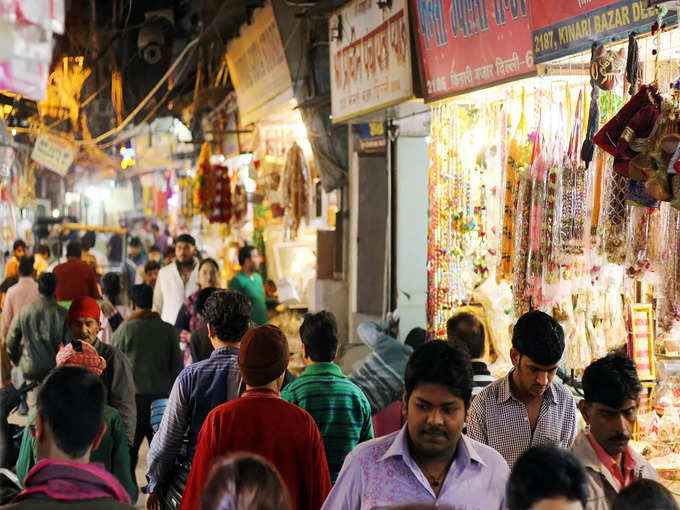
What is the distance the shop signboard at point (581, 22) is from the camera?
4.87 metres

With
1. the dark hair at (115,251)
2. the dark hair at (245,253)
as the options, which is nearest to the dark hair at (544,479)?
the dark hair at (245,253)

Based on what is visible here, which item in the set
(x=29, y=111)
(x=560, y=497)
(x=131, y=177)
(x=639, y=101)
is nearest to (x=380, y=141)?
(x=639, y=101)

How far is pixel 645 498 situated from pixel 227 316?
2789mm

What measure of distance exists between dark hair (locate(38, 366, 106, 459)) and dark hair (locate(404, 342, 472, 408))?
1028 mm

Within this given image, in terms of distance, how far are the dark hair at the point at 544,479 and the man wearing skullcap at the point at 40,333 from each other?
21.4 ft

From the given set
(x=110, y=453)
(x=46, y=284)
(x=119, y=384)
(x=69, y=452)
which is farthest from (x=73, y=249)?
(x=69, y=452)

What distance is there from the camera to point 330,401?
5012mm

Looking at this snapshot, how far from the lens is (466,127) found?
7.89 metres

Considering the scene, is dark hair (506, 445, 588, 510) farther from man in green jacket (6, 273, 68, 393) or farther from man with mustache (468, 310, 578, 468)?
man in green jacket (6, 273, 68, 393)

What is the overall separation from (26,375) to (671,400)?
5.45 metres

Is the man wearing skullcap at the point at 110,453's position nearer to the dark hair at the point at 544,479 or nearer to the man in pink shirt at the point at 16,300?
the dark hair at the point at 544,479

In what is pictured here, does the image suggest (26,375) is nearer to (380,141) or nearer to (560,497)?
(380,141)

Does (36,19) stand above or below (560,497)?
above

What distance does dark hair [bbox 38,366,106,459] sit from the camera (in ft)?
10.1
